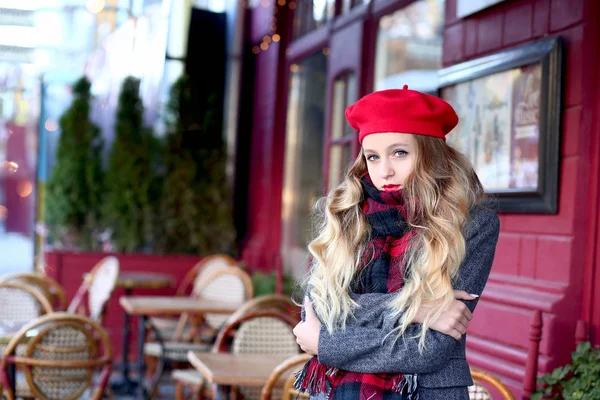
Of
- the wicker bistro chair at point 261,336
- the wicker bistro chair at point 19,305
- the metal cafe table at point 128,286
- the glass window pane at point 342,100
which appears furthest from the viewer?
the metal cafe table at point 128,286

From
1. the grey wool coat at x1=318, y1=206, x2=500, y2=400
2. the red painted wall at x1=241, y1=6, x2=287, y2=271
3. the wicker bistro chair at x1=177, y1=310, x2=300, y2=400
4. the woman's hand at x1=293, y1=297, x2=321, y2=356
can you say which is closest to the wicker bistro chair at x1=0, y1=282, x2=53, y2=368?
the wicker bistro chair at x1=177, y1=310, x2=300, y2=400

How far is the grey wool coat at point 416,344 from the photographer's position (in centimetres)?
164

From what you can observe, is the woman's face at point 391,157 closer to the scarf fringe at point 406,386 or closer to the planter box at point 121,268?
the scarf fringe at point 406,386

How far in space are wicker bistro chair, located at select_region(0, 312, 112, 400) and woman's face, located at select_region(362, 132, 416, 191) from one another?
2.09 metres

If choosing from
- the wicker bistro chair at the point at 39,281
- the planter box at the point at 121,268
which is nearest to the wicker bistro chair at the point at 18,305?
the wicker bistro chair at the point at 39,281

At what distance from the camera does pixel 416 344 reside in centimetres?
164

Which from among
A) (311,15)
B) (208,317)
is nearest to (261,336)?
(208,317)

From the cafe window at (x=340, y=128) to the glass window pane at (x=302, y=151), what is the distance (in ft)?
2.65

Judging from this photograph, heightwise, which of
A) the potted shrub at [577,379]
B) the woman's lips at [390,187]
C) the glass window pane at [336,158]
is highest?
the glass window pane at [336,158]

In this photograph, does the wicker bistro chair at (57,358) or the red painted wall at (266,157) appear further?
the red painted wall at (266,157)

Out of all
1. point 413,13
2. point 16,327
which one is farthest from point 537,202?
point 16,327

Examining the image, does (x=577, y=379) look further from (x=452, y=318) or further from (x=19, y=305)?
(x=19, y=305)

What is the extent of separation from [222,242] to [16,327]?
3.46m

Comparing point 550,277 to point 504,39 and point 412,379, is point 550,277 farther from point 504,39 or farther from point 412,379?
point 412,379
